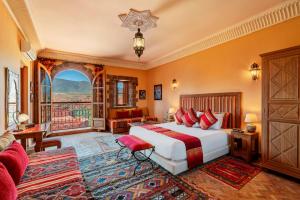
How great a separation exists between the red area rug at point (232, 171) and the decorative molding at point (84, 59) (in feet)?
18.3

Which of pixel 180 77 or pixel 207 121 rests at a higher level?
pixel 180 77

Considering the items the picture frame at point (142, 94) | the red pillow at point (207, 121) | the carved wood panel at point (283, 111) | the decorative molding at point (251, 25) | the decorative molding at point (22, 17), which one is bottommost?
the red pillow at point (207, 121)

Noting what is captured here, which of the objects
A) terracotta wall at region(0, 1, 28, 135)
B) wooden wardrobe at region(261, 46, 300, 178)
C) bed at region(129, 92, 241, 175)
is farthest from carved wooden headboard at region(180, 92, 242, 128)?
terracotta wall at region(0, 1, 28, 135)

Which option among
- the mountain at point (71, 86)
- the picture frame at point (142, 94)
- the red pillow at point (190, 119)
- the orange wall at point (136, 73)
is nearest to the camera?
the red pillow at point (190, 119)

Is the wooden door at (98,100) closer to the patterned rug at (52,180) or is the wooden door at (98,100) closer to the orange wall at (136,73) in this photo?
the orange wall at (136,73)

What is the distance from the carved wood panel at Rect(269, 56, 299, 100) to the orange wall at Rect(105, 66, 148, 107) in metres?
5.69

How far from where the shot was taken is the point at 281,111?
8.69 feet

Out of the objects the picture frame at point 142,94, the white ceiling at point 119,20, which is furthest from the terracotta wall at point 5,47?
the picture frame at point 142,94

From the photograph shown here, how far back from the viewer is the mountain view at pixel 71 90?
26.1 ft

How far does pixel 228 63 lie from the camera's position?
13.5 feet

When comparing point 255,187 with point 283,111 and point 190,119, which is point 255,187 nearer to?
point 283,111

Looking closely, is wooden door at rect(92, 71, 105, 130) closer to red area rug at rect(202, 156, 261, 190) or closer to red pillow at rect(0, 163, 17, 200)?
red area rug at rect(202, 156, 261, 190)

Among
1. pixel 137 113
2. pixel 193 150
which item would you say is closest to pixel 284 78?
pixel 193 150

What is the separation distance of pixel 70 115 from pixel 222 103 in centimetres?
674
